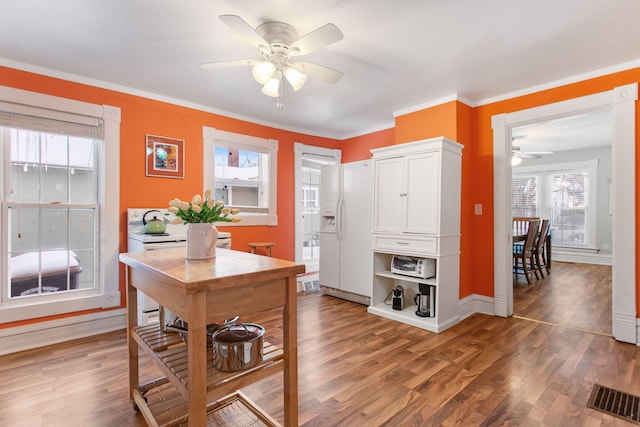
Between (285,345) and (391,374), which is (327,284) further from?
(285,345)

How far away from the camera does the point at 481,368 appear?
2.38 m

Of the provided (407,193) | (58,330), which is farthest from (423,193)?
(58,330)

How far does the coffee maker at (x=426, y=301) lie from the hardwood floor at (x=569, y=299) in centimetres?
115

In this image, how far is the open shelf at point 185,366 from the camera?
1347 mm

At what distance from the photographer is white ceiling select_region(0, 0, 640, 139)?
6.63 ft

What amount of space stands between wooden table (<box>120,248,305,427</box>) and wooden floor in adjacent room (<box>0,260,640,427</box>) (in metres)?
0.51

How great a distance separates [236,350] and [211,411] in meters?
0.75

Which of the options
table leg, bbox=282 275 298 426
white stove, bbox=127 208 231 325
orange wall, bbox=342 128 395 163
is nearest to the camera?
table leg, bbox=282 275 298 426

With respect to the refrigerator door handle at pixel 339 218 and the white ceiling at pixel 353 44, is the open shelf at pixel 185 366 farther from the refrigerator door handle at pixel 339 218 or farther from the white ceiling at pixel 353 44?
the refrigerator door handle at pixel 339 218

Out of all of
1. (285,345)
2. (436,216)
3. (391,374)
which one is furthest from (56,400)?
(436,216)

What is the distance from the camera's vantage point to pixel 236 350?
1.43m

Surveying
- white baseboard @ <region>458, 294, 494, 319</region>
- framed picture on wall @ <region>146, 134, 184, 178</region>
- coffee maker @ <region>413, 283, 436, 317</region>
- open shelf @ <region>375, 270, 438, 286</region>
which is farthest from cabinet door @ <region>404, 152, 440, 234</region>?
framed picture on wall @ <region>146, 134, 184, 178</region>

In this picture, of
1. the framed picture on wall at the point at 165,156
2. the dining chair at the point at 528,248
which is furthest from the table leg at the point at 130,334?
the dining chair at the point at 528,248

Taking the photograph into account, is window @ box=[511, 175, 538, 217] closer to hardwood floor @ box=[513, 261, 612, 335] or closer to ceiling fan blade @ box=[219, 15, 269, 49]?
hardwood floor @ box=[513, 261, 612, 335]
